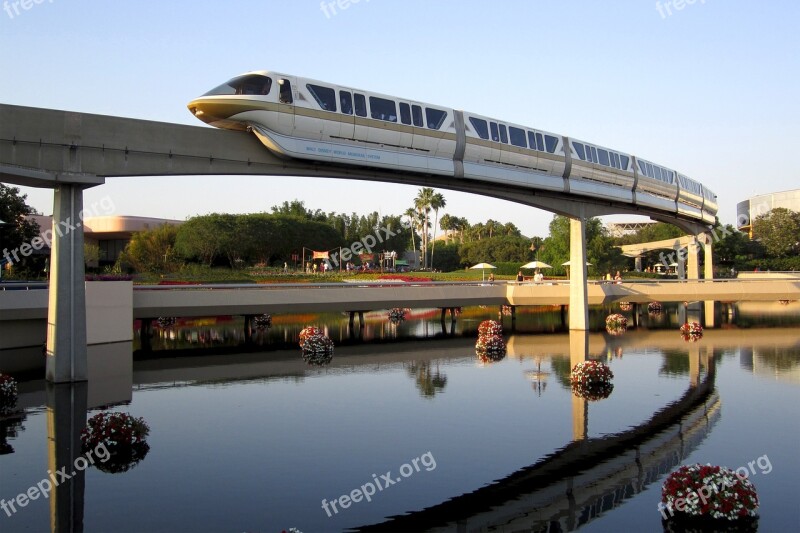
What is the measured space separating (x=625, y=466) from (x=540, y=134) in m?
23.5

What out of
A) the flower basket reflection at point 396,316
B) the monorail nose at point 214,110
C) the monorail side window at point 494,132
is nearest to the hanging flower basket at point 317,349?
the monorail nose at point 214,110

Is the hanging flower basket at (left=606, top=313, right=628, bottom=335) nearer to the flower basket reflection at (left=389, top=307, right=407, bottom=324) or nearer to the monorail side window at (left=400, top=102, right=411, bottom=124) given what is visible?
the flower basket reflection at (left=389, top=307, right=407, bottom=324)

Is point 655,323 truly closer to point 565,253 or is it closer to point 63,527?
point 565,253

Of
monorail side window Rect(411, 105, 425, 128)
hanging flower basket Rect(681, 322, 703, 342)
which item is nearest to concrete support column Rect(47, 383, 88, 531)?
monorail side window Rect(411, 105, 425, 128)

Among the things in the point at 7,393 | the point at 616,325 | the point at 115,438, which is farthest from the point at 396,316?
the point at 115,438

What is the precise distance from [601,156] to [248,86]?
2326 centimetres

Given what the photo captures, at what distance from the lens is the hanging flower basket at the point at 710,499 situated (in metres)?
11.6

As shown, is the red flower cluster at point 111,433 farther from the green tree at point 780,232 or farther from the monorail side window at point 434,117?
the green tree at point 780,232

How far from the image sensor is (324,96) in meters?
25.2

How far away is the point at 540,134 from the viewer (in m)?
35.5

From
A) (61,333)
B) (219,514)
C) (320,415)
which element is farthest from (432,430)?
(61,333)

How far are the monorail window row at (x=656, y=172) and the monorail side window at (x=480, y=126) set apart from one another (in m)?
16.5

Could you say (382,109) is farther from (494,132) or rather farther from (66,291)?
(66,291)

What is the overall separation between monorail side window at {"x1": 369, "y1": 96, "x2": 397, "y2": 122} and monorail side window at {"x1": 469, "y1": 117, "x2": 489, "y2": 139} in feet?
16.0
